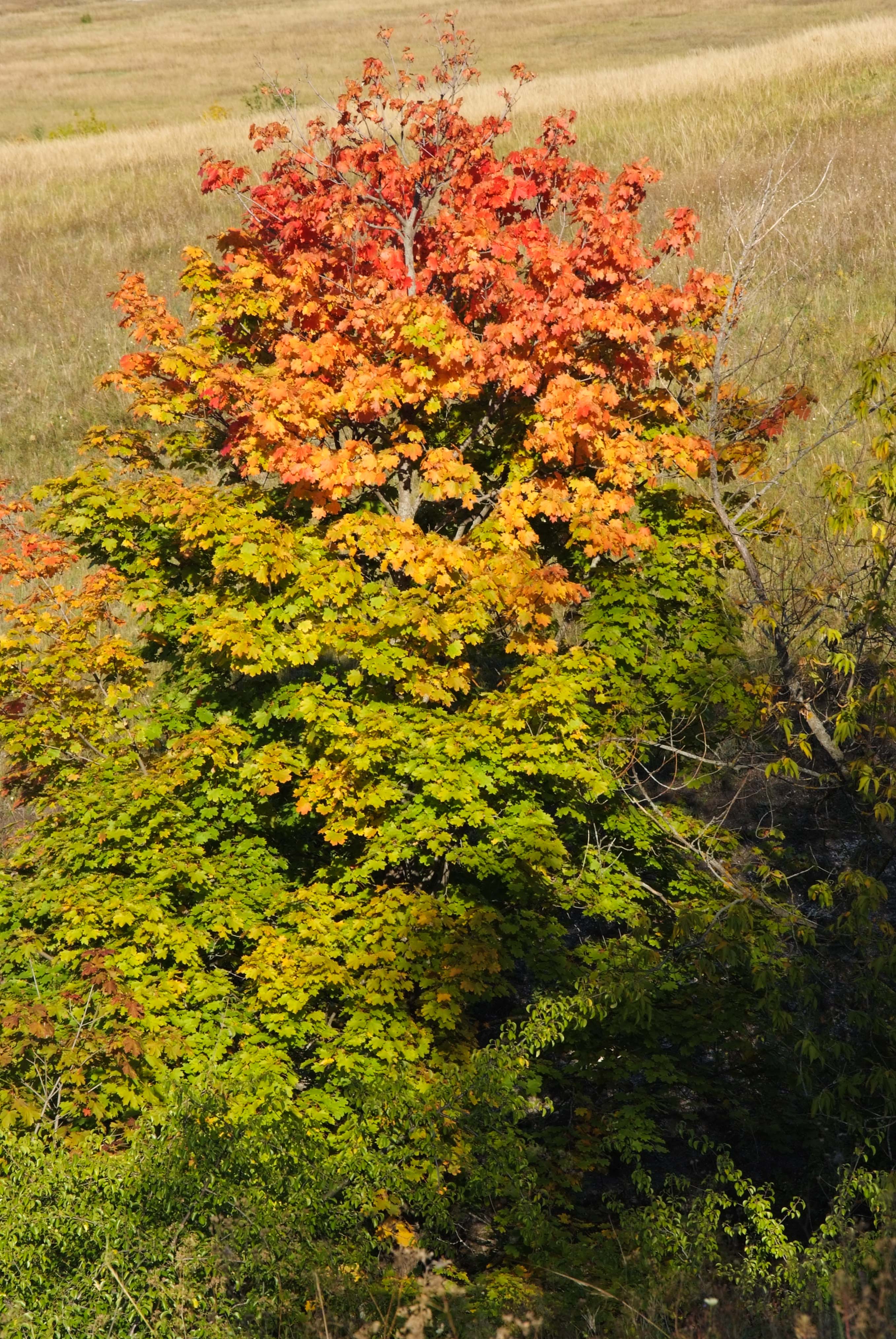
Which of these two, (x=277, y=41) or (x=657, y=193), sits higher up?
(x=277, y=41)

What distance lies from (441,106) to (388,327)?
2078mm

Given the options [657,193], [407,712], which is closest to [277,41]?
[657,193]

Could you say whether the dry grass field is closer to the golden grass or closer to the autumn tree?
the autumn tree

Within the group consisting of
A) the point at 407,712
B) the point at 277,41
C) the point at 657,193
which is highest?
the point at 277,41

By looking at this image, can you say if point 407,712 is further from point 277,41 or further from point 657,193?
point 277,41

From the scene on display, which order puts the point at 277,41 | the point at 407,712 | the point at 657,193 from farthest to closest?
1. the point at 277,41
2. the point at 657,193
3. the point at 407,712

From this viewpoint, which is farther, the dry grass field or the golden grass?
the golden grass

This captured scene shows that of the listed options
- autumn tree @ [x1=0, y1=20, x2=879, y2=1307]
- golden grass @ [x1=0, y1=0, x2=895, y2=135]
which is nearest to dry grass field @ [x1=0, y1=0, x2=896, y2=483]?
autumn tree @ [x1=0, y1=20, x2=879, y2=1307]

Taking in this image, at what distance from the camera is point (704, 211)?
65.3ft

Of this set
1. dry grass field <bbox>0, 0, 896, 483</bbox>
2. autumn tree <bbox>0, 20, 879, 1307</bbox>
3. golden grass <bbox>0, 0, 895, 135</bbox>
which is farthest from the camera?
golden grass <bbox>0, 0, 895, 135</bbox>

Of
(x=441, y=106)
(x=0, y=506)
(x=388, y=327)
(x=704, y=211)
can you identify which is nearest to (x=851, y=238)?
(x=704, y=211)

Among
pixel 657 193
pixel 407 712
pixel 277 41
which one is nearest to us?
pixel 407 712

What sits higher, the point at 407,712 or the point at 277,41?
the point at 277,41

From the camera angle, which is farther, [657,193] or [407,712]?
[657,193]
